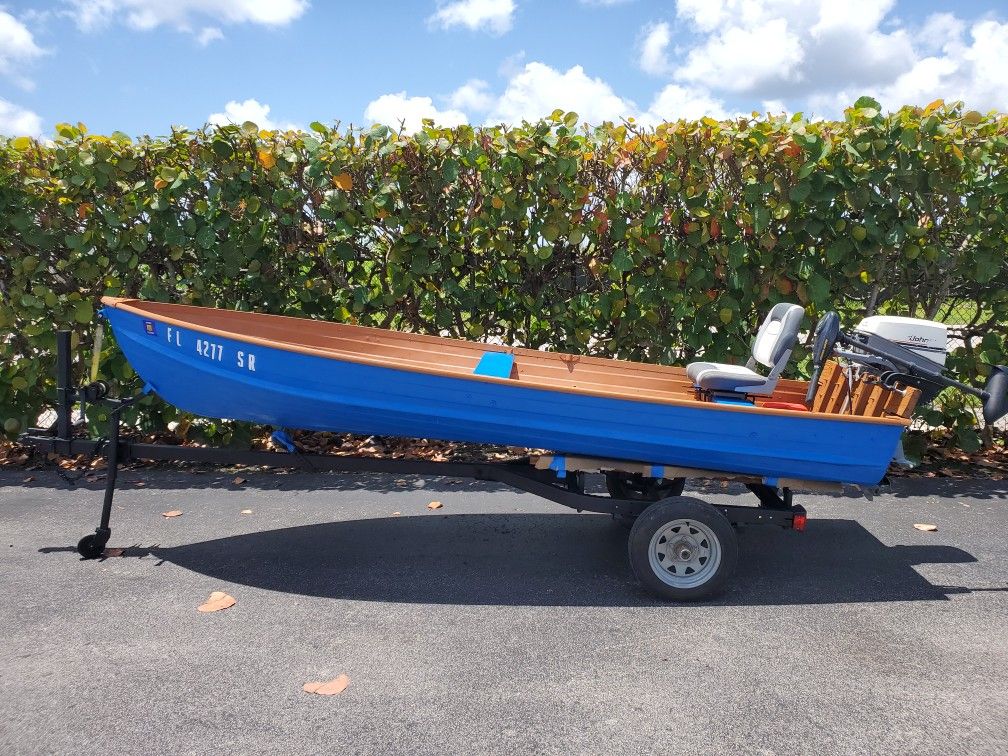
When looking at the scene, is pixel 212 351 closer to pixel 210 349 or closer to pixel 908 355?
pixel 210 349

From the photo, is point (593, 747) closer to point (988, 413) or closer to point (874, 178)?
point (988, 413)

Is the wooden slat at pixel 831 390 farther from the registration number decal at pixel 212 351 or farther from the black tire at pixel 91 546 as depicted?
the black tire at pixel 91 546

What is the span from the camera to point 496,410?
3814 millimetres

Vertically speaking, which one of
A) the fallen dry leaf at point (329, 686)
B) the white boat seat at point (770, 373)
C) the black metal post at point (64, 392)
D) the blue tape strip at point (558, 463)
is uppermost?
the white boat seat at point (770, 373)

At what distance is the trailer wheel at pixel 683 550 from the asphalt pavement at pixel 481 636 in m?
0.12

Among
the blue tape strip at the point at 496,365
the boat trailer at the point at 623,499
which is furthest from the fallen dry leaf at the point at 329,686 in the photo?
the blue tape strip at the point at 496,365

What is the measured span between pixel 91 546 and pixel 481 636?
2.35 metres

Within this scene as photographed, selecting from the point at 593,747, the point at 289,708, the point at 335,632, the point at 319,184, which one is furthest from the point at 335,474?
the point at 593,747

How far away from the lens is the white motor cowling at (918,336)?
4238 millimetres

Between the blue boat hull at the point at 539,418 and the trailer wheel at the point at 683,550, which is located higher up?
the blue boat hull at the point at 539,418

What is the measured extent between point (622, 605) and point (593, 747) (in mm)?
1203

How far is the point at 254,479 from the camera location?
6.06 metres

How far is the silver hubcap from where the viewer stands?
3.89 m

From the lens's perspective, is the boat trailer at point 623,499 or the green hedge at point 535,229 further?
the green hedge at point 535,229
